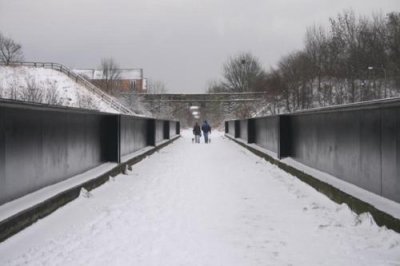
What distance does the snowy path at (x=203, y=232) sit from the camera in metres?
4.92

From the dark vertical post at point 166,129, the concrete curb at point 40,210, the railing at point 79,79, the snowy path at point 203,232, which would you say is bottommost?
the snowy path at point 203,232

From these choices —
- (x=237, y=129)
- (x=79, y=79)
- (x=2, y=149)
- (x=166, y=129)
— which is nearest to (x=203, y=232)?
(x=2, y=149)

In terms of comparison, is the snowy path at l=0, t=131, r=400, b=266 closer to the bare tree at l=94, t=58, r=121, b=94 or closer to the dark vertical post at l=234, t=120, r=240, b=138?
the dark vertical post at l=234, t=120, r=240, b=138

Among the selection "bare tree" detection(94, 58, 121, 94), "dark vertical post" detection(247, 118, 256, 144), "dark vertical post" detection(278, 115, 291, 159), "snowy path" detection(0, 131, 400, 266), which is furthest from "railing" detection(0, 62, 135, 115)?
"snowy path" detection(0, 131, 400, 266)

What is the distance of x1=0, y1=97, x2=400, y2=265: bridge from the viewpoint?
514 centimetres

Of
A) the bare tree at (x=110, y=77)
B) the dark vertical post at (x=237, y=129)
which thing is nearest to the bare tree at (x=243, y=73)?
the bare tree at (x=110, y=77)

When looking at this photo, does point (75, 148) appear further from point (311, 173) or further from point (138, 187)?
point (311, 173)

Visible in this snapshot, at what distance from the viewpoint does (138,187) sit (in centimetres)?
1010

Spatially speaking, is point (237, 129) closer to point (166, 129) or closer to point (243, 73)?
point (166, 129)

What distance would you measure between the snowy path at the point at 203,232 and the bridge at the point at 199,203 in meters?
0.02

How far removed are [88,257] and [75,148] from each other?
512 cm

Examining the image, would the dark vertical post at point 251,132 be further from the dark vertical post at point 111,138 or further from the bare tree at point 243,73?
the bare tree at point 243,73

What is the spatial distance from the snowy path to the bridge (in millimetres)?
16

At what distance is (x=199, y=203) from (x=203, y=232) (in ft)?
6.82
